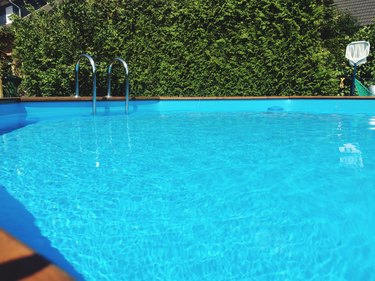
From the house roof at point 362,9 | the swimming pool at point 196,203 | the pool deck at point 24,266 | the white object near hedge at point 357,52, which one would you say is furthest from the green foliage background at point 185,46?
the house roof at point 362,9

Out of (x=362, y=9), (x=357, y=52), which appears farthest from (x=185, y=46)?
(x=362, y=9)

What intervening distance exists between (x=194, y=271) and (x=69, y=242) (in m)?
0.78

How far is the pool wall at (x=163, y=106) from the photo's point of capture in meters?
7.29

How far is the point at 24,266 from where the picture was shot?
0.72 metres

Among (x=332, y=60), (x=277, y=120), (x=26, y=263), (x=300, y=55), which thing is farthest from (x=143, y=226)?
(x=332, y=60)

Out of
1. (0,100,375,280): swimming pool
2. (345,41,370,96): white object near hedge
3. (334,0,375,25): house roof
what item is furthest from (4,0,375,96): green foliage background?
(334,0,375,25): house roof

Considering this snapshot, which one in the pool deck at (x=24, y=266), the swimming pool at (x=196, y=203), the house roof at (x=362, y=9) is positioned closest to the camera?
the pool deck at (x=24, y=266)

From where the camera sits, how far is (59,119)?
7.90 m

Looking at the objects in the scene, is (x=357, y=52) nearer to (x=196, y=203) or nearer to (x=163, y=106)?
(x=163, y=106)

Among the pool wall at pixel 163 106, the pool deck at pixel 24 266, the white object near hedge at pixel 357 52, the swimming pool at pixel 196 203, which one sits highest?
the white object near hedge at pixel 357 52

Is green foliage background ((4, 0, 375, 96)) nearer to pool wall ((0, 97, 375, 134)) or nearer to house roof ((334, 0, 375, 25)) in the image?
pool wall ((0, 97, 375, 134))

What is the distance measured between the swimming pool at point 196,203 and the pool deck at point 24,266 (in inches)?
39.8

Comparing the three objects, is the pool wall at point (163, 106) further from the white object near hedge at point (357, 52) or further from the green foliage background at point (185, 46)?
the white object near hedge at point (357, 52)

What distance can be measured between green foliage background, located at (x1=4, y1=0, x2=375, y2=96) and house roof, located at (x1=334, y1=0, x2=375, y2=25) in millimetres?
9486
